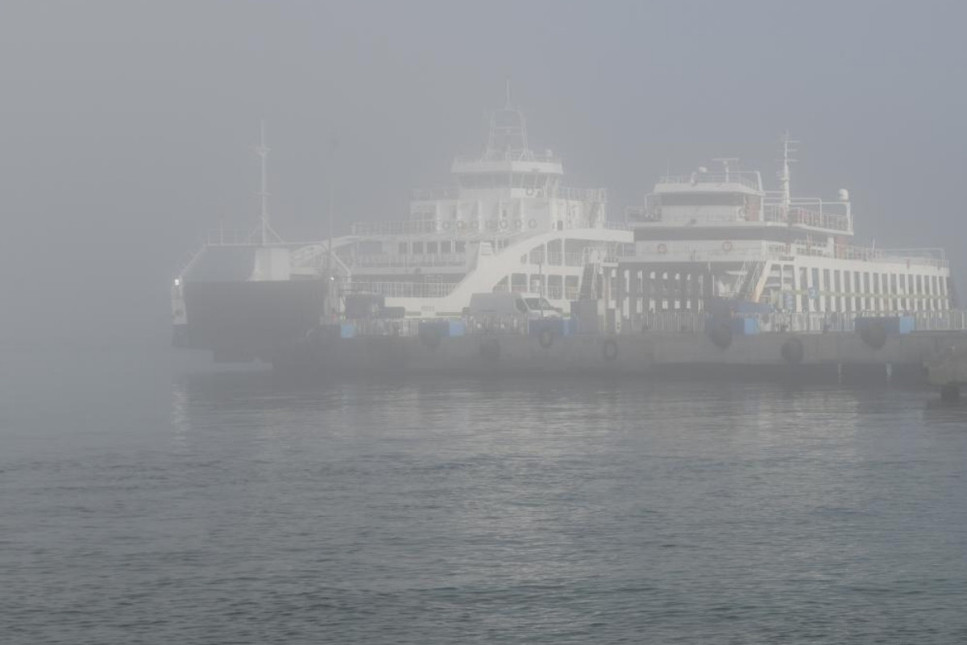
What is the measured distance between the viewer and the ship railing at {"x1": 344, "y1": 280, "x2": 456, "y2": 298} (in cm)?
7388

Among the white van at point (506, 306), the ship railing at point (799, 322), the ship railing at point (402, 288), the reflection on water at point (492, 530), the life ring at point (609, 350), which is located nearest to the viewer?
the reflection on water at point (492, 530)

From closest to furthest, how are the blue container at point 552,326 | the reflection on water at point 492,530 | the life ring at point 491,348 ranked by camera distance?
the reflection on water at point 492,530, the blue container at point 552,326, the life ring at point 491,348

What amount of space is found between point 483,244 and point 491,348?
35.4 ft

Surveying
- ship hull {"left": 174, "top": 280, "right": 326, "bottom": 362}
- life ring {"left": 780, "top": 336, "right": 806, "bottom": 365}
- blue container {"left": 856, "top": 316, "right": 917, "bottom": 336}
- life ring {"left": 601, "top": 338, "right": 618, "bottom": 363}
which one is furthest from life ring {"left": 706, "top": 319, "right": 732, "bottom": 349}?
ship hull {"left": 174, "top": 280, "right": 326, "bottom": 362}

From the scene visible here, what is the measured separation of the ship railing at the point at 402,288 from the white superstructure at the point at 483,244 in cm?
5

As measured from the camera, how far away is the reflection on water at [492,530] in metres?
17.3

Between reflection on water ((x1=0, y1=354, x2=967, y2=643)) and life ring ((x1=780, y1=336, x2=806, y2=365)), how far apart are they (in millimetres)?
16576

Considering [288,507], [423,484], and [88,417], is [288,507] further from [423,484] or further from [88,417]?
[88,417]

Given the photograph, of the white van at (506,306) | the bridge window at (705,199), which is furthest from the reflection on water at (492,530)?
the bridge window at (705,199)

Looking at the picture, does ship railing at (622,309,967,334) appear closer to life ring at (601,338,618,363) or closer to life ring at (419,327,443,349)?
life ring at (601,338,618,363)

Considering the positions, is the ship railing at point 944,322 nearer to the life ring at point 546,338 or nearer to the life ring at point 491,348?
the life ring at point 546,338

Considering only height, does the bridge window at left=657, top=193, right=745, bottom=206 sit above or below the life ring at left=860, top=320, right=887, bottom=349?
above

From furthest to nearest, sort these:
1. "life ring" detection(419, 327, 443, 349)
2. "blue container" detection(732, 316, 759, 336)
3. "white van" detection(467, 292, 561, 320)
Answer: "white van" detection(467, 292, 561, 320), "life ring" detection(419, 327, 443, 349), "blue container" detection(732, 316, 759, 336)

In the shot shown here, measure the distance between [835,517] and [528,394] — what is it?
1129 inches
